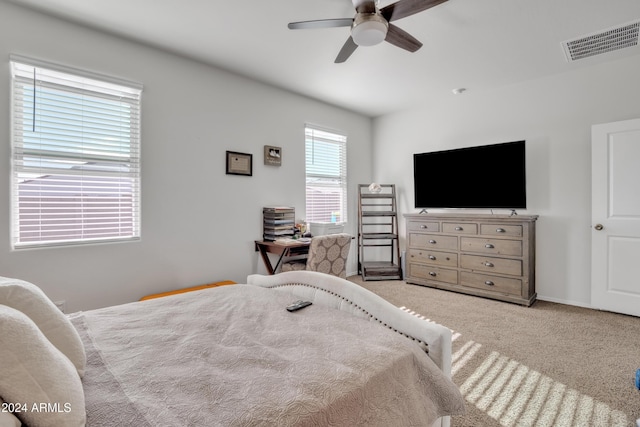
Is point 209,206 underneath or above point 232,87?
underneath

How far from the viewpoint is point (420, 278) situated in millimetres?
4270

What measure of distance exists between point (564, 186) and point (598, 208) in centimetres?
40

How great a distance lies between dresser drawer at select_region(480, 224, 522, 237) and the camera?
3.45 meters

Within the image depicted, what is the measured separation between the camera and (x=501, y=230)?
140 inches

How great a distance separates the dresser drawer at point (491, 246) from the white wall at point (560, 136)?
469 millimetres

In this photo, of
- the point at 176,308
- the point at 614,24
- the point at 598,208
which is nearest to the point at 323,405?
the point at 176,308

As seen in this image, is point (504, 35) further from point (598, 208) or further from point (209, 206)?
point (209, 206)

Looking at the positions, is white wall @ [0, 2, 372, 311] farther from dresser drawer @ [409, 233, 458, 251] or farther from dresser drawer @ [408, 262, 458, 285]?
dresser drawer @ [408, 262, 458, 285]

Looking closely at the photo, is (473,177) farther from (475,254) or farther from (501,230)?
(475,254)

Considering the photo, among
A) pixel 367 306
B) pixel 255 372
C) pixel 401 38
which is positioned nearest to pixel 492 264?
pixel 401 38

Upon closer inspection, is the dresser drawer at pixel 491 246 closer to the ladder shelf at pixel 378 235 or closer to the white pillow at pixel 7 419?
the ladder shelf at pixel 378 235

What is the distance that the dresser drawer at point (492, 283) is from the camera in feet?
11.4

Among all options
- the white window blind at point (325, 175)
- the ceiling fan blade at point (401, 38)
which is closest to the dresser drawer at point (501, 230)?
the white window blind at point (325, 175)

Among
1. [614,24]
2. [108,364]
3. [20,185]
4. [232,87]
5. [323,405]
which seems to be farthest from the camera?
[232,87]
